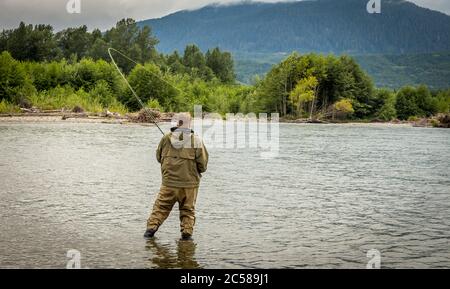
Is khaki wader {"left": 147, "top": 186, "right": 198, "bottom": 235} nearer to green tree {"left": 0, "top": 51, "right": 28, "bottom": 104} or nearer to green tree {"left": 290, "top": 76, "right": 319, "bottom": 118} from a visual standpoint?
green tree {"left": 0, "top": 51, "right": 28, "bottom": 104}

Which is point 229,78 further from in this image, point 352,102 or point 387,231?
point 387,231

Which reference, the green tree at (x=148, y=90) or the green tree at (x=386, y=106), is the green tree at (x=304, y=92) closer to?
the green tree at (x=386, y=106)

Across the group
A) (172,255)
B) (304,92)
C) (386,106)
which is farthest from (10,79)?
(172,255)

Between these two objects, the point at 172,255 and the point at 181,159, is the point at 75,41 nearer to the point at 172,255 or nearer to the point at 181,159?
the point at 181,159

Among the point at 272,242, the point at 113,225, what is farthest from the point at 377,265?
the point at 113,225

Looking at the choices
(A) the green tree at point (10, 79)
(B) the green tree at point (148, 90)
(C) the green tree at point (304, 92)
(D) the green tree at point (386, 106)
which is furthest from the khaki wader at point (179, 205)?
(D) the green tree at point (386, 106)

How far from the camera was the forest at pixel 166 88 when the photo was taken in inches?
2436

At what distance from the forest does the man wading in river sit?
38732 millimetres

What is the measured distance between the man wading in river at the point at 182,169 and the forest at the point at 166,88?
38732 mm

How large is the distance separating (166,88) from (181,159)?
60.1 meters
